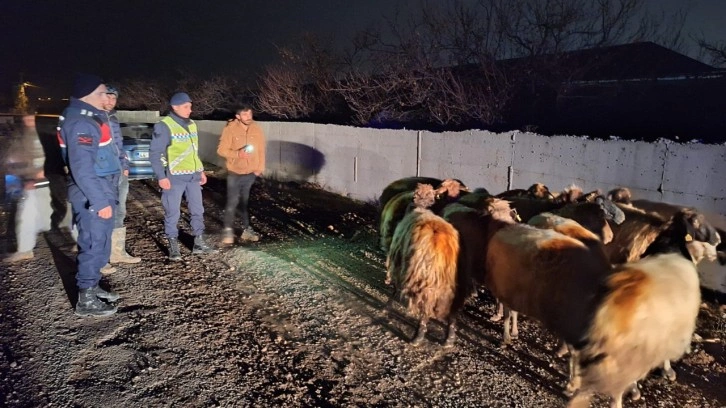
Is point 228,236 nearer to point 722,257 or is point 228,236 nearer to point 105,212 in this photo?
point 105,212

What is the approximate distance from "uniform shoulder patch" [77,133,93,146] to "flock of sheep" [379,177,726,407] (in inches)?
122

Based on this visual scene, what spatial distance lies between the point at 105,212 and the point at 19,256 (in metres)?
2.90

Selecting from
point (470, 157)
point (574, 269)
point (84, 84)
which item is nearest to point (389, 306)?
point (574, 269)

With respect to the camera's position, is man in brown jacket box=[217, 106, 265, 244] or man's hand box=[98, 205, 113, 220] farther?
man in brown jacket box=[217, 106, 265, 244]

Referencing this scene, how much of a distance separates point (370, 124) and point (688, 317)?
42.3 feet

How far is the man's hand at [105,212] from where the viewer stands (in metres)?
4.55

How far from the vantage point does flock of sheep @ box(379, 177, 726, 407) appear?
112 inches

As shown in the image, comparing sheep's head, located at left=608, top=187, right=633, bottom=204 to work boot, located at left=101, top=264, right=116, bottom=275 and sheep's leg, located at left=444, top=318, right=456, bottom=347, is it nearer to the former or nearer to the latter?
sheep's leg, located at left=444, top=318, right=456, bottom=347

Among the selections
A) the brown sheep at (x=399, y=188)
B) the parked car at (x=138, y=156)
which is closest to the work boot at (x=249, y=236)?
the brown sheep at (x=399, y=188)

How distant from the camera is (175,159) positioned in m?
6.07

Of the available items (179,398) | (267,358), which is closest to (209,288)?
(267,358)

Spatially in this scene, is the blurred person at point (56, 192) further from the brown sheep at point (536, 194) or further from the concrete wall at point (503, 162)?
the brown sheep at point (536, 194)

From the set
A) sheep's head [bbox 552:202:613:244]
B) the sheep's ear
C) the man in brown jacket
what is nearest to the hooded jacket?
the man in brown jacket

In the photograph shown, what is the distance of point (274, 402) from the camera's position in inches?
133
